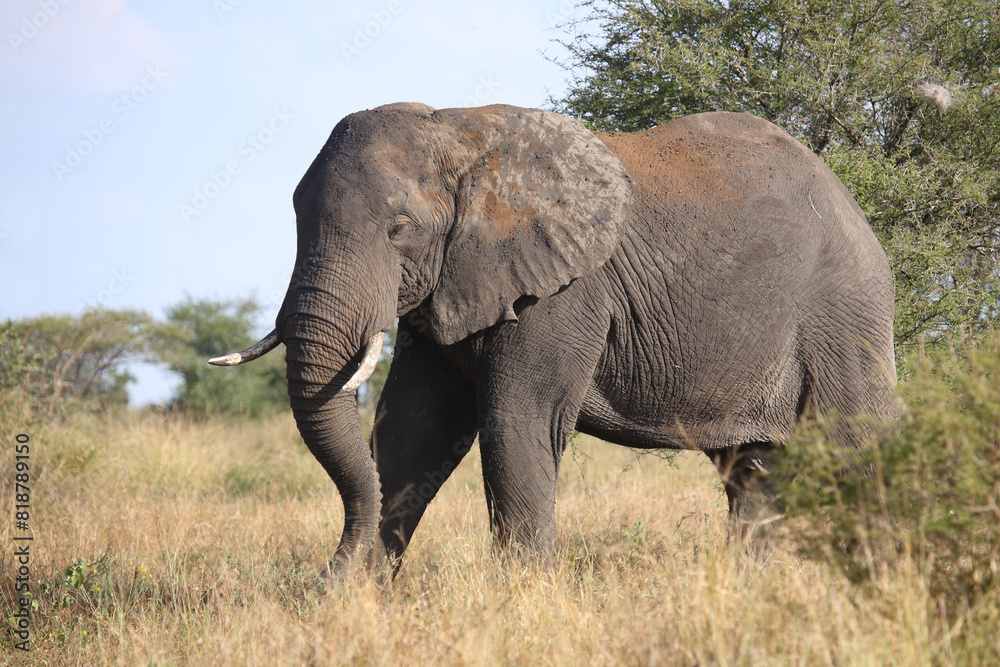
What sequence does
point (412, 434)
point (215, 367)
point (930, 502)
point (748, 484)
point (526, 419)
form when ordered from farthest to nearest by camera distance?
point (215, 367)
point (748, 484)
point (412, 434)
point (526, 419)
point (930, 502)

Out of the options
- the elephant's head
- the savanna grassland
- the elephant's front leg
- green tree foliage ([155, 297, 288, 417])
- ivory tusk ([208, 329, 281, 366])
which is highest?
green tree foliage ([155, 297, 288, 417])

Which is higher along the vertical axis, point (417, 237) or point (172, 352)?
point (172, 352)

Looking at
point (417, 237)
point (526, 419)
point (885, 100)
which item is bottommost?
point (526, 419)

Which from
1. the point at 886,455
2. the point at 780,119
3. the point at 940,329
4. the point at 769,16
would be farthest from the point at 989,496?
the point at 769,16

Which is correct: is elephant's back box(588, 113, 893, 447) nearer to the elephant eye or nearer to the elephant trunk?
the elephant eye

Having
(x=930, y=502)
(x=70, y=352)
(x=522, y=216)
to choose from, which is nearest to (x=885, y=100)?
(x=522, y=216)

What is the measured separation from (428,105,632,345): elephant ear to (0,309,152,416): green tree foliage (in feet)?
24.9

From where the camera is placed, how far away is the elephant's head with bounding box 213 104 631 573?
449 centimetres

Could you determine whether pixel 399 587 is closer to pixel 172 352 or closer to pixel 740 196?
pixel 740 196

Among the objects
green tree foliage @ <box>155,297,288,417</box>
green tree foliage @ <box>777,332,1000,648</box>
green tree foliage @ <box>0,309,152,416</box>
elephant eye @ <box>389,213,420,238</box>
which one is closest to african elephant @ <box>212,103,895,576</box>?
elephant eye @ <box>389,213,420,238</box>

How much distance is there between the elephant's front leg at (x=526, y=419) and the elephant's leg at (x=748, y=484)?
4.03 feet

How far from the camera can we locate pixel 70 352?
1711 centimetres

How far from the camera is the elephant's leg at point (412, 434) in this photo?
17.6 feet

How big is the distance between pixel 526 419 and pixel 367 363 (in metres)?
0.87
